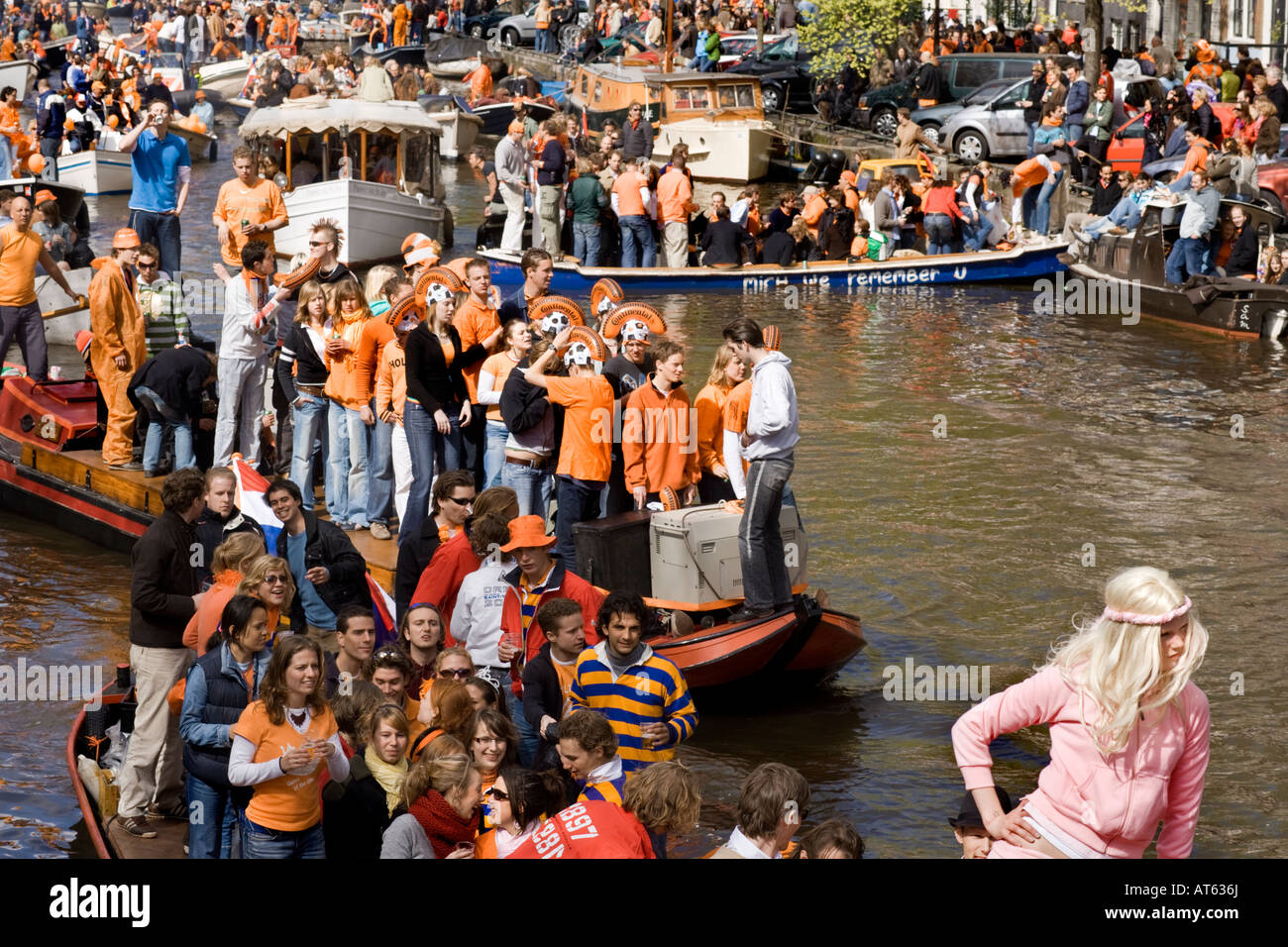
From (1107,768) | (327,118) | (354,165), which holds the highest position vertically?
(327,118)

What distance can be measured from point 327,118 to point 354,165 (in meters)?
1.15

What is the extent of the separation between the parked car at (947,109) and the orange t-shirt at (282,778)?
26.6m

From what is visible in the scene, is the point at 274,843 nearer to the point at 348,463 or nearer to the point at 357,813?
the point at 357,813

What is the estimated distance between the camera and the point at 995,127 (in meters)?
30.5

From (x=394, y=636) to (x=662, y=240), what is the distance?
1559 cm

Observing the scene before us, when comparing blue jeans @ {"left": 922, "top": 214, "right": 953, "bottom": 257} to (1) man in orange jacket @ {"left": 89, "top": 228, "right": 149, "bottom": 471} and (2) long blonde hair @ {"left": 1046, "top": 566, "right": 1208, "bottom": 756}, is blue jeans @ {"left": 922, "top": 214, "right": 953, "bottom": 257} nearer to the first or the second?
(1) man in orange jacket @ {"left": 89, "top": 228, "right": 149, "bottom": 471}

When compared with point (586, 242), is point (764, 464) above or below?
below

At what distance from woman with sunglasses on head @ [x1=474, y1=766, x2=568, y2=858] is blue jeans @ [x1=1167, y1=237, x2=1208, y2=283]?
17019mm

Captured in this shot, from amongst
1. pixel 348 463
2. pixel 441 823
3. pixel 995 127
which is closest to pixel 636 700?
pixel 441 823

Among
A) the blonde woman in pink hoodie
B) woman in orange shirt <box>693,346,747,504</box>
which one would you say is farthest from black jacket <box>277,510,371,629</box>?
the blonde woman in pink hoodie

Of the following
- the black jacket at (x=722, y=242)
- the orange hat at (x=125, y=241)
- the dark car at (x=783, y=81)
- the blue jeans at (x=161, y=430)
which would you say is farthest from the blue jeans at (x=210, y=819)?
the dark car at (x=783, y=81)

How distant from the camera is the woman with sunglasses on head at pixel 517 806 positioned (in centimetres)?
604
